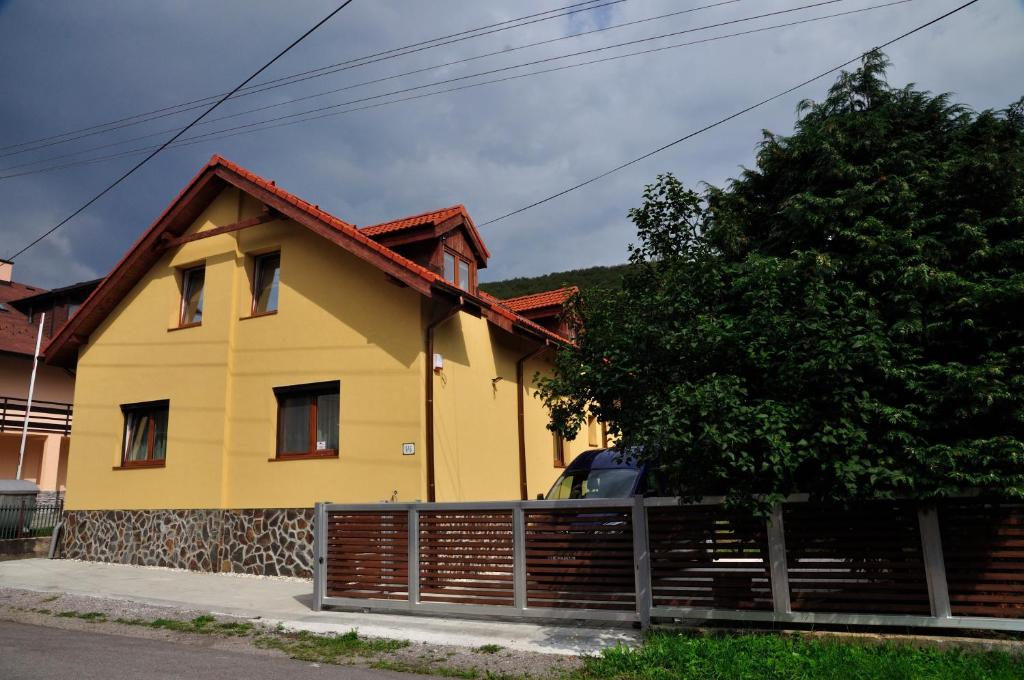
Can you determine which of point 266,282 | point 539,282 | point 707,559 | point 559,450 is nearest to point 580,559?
point 707,559

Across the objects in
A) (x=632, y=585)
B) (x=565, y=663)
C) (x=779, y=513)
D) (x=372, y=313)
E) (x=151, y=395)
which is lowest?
(x=565, y=663)

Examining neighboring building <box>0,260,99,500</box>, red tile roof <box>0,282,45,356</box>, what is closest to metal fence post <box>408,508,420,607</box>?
neighboring building <box>0,260,99,500</box>

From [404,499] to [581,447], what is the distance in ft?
28.8

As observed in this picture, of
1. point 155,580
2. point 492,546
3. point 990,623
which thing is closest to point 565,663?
point 492,546

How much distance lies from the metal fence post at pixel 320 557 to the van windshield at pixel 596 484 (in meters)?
3.60

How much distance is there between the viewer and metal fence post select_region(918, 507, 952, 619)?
6.54 m

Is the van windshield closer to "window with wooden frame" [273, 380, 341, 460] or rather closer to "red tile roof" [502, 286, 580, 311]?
"window with wooden frame" [273, 380, 341, 460]

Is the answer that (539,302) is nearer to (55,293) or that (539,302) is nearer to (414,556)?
(414,556)

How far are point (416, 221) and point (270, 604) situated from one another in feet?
24.9

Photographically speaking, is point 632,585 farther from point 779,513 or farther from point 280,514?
point 280,514

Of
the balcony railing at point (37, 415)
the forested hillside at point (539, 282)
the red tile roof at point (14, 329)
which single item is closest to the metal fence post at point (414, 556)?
the balcony railing at point (37, 415)

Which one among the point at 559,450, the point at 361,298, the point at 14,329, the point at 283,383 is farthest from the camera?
the point at 14,329

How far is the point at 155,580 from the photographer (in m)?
12.3

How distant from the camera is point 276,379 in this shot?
13.8m
